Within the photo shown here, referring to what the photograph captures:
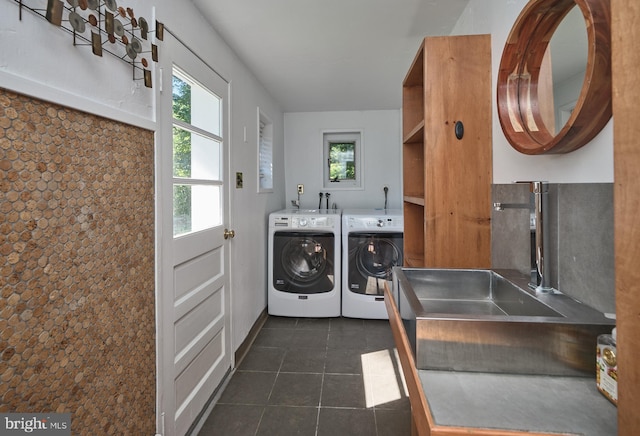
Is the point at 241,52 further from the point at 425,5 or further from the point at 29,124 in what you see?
the point at 29,124

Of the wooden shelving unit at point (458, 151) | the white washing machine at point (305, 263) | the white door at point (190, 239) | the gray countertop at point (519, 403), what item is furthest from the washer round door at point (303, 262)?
the gray countertop at point (519, 403)

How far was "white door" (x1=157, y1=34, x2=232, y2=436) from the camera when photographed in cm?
146

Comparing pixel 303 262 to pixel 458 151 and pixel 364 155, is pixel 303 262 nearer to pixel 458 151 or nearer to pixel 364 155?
pixel 364 155

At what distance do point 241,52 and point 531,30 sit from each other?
6.29 ft

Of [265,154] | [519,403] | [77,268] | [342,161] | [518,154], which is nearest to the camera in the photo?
[519,403]

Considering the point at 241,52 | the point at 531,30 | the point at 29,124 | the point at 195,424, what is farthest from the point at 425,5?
the point at 195,424

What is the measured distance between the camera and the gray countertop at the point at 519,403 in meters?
0.59

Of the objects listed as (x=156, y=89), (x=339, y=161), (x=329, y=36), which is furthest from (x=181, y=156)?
(x=339, y=161)

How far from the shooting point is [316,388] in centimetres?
210

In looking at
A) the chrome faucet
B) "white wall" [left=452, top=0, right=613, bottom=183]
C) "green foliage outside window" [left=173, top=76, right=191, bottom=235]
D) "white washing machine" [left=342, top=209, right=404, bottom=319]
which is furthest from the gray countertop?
"white washing machine" [left=342, top=209, right=404, bottom=319]

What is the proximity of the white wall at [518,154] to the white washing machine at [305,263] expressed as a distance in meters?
1.90

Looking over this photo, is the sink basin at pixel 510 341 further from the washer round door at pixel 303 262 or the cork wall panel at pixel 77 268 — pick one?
the washer round door at pixel 303 262

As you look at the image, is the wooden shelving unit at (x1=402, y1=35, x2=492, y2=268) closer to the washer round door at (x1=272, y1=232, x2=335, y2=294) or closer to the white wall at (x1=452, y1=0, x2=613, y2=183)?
the white wall at (x1=452, y1=0, x2=613, y2=183)

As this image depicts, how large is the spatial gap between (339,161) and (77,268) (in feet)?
11.4
